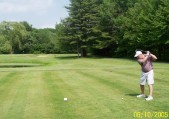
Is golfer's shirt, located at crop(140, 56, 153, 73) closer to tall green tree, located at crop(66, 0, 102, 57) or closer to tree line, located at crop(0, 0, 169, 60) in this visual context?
tree line, located at crop(0, 0, 169, 60)

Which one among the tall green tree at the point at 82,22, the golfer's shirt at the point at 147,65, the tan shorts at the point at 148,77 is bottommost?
the tan shorts at the point at 148,77

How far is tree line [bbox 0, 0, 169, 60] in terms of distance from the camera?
155 feet

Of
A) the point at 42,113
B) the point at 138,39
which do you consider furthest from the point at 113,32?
the point at 42,113

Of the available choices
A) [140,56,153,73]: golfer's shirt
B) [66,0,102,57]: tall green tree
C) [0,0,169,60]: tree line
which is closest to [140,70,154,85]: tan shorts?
[140,56,153,73]: golfer's shirt

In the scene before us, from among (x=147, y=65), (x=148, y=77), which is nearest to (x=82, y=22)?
(x=147, y=65)

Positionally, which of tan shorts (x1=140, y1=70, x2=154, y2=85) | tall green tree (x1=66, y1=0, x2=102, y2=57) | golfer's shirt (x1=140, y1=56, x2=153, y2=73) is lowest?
tan shorts (x1=140, y1=70, x2=154, y2=85)

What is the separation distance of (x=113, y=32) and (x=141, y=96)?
54.8 metres

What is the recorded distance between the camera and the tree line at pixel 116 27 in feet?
155

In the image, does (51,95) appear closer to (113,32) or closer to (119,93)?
(119,93)

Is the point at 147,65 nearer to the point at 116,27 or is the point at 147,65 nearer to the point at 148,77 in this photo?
the point at 148,77

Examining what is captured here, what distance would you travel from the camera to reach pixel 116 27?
66.2 meters

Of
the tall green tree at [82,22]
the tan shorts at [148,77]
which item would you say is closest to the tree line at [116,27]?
the tall green tree at [82,22]

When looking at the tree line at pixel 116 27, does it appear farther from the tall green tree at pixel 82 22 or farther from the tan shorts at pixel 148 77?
the tan shorts at pixel 148 77

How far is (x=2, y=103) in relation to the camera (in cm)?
1238
